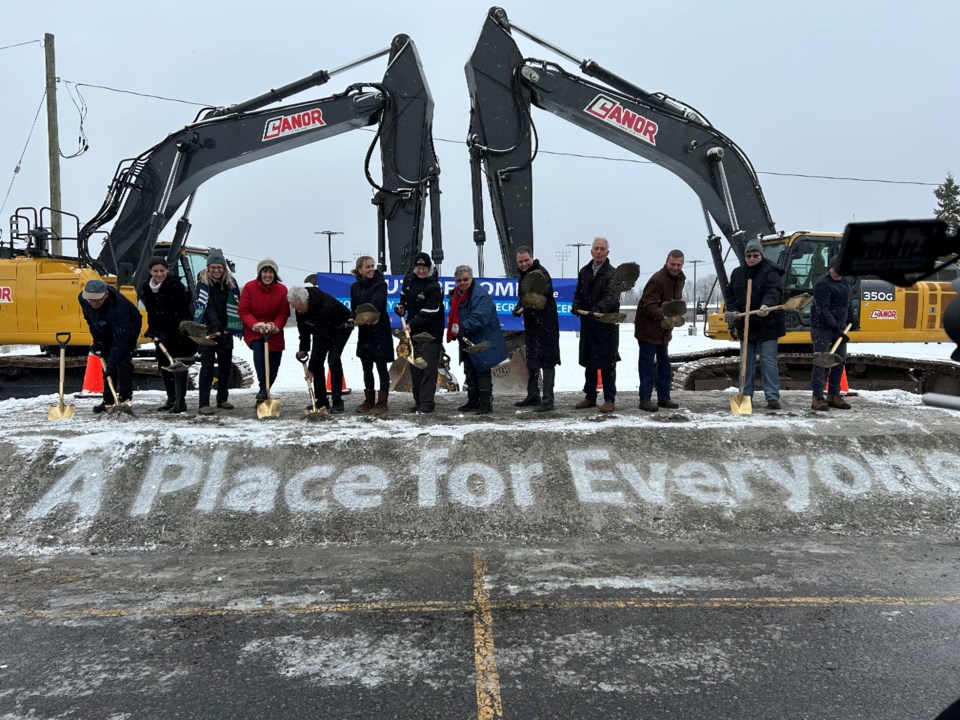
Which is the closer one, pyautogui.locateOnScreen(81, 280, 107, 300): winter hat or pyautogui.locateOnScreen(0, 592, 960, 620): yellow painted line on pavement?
pyautogui.locateOnScreen(0, 592, 960, 620): yellow painted line on pavement

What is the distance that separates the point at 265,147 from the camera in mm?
10656

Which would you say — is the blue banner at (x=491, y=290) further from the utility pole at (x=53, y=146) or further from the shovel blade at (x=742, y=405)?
the utility pole at (x=53, y=146)

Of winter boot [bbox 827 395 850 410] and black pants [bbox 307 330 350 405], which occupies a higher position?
black pants [bbox 307 330 350 405]

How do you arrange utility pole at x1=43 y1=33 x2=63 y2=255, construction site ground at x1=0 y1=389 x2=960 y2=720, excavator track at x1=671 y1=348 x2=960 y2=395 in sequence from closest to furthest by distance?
construction site ground at x1=0 y1=389 x2=960 y2=720
excavator track at x1=671 y1=348 x2=960 y2=395
utility pole at x1=43 y1=33 x2=63 y2=255

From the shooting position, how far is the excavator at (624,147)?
Result: 10188 millimetres

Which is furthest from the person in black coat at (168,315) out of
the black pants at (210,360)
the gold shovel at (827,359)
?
the gold shovel at (827,359)

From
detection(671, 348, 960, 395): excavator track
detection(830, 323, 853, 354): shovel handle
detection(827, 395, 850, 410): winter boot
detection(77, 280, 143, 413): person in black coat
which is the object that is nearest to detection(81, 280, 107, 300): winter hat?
detection(77, 280, 143, 413): person in black coat

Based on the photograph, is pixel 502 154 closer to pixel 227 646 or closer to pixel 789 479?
pixel 789 479

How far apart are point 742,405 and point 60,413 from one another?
25.2 feet

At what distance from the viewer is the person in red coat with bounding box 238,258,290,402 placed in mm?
7832

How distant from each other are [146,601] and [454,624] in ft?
6.34

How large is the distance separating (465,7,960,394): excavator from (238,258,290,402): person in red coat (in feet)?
12.8

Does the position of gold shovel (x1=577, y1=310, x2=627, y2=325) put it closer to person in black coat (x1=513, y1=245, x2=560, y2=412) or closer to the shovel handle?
person in black coat (x1=513, y1=245, x2=560, y2=412)

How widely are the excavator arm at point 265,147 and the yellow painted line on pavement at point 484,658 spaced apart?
304 inches
